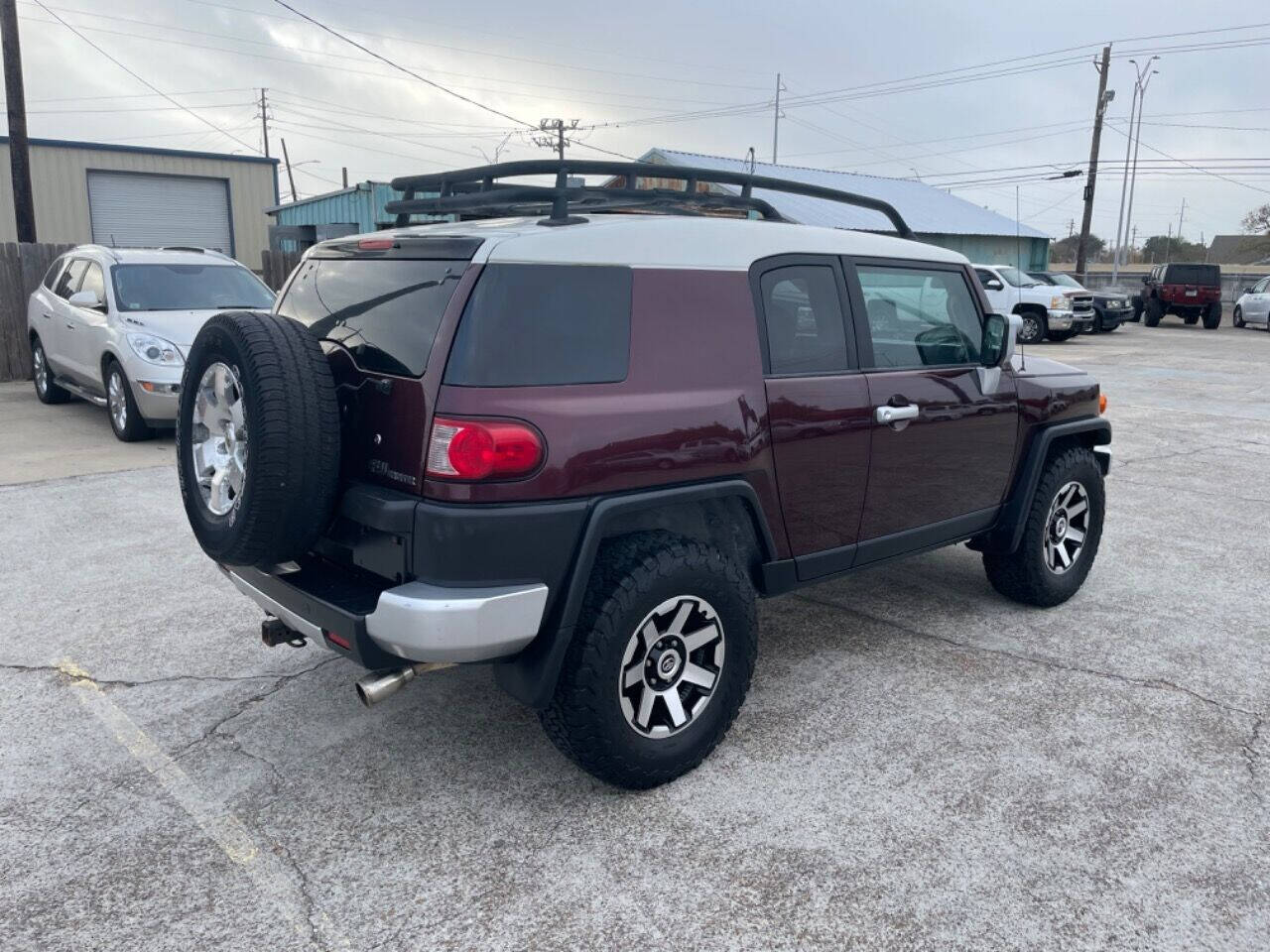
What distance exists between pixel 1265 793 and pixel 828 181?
117 ft

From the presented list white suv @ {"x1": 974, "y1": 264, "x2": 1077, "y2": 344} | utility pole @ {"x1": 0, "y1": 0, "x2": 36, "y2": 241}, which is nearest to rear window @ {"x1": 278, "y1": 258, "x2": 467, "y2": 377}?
utility pole @ {"x1": 0, "y1": 0, "x2": 36, "y2": 241}

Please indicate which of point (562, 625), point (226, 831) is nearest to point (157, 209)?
point (226, 831)

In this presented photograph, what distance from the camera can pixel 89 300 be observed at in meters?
9.48

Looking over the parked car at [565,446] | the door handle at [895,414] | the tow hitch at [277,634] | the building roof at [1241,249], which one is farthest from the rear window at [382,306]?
the building roof at [1241,249]

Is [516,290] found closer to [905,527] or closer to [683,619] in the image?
[683,619]

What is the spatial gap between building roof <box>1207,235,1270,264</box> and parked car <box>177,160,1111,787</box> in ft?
247

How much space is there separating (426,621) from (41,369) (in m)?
11.0

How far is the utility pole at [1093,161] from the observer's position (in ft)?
117

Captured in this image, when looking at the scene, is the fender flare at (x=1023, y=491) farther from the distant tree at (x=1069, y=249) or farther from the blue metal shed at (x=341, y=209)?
the distant tree at (x=1069, y=249)

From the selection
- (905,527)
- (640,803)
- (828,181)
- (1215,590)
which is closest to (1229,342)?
(828,181)

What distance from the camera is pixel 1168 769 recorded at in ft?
→ 11.4

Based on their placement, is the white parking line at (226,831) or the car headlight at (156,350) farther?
the car headlight at (156,350)

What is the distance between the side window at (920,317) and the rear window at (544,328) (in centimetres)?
132

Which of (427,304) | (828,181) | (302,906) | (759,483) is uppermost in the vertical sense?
(828,181)
